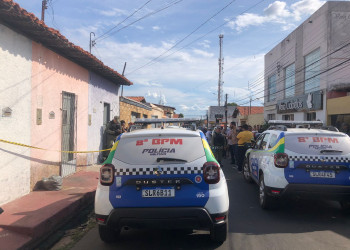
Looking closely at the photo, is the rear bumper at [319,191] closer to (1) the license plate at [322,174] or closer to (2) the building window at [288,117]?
(1) the license plate at [322,174]

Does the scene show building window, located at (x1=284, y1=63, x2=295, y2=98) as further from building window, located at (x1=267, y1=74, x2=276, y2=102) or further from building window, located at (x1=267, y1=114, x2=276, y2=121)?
building window, located at (x1=267, y1=114, x2=276, y2=121)

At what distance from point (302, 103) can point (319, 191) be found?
59.8ft

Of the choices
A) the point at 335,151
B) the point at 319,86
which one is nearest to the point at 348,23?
the point at 319,86

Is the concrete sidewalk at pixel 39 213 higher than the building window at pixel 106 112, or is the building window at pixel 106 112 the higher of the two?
the building window at pixel 106 112

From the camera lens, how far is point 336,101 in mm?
17547

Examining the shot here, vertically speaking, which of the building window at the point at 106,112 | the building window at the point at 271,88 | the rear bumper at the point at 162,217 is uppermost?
the building window at the point at 271,88

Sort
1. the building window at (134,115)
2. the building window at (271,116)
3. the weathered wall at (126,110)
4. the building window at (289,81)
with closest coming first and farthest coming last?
1. the weathered wall at (126,110)
2. the building window at (134,115)
3. the building window at (289,81)
4. the building window at (271,116)

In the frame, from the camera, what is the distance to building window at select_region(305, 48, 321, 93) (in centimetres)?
2053

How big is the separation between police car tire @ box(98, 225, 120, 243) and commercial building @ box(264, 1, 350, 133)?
14.5 metres

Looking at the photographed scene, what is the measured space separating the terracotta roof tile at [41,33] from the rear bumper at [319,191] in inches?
223

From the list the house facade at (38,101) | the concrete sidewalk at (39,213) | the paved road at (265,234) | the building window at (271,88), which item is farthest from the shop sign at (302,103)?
the concrete sidewalk at (39,213)

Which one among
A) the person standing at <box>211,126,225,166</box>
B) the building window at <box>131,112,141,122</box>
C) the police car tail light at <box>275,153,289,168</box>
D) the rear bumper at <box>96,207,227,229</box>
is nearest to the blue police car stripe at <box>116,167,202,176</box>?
the rear bumper at <box>96,207,227,229</box>

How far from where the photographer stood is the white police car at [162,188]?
377 cm

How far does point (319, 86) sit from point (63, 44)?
17.8 meters
